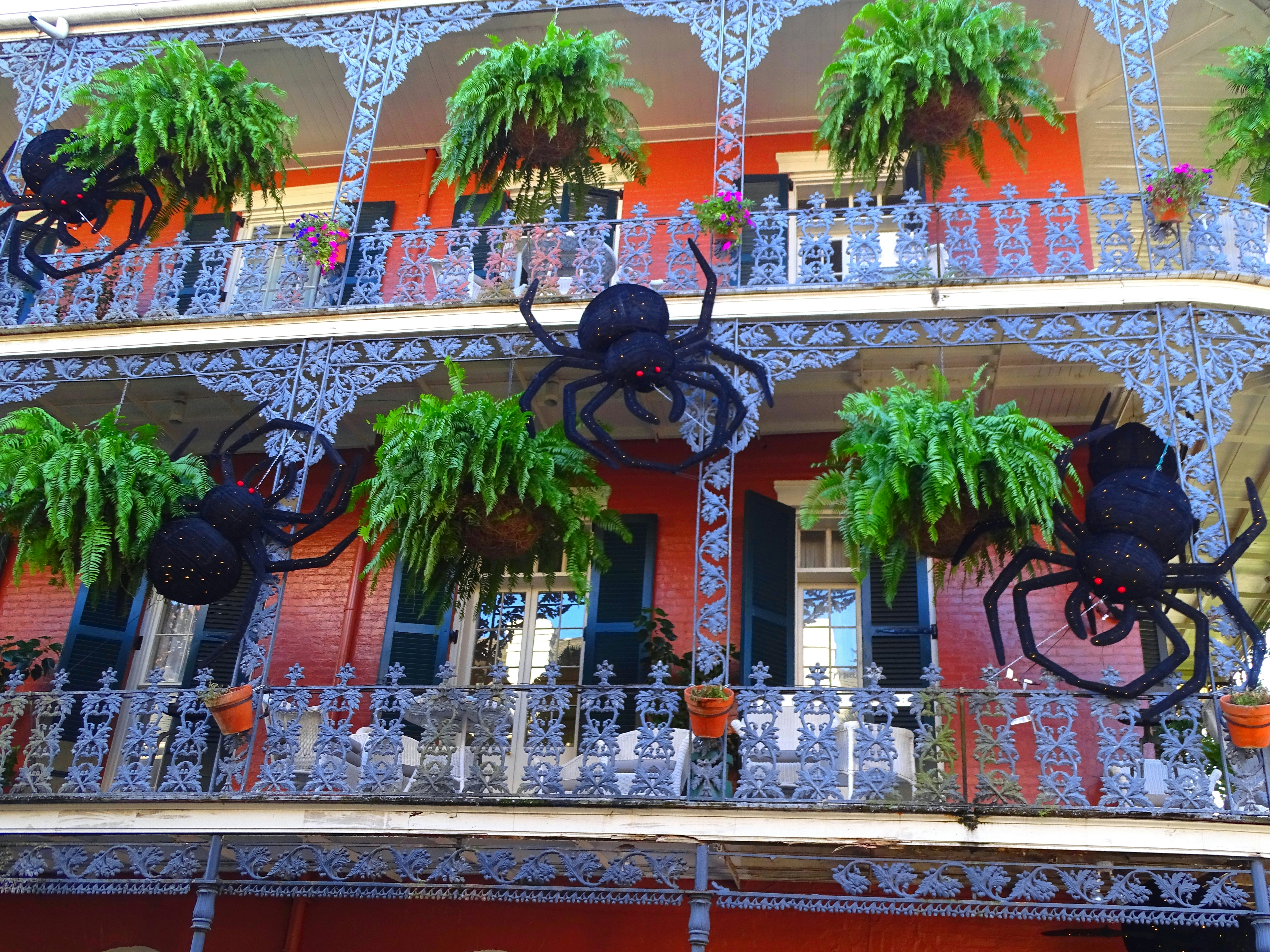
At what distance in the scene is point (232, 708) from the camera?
705cm

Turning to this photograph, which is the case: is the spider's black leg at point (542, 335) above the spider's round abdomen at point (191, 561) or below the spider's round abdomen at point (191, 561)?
above

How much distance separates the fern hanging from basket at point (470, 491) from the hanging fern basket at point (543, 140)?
1986mm

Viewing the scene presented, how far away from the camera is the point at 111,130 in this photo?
876 centimetres

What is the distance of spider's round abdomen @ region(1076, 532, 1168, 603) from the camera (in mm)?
6422

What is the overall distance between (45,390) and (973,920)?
7477 mm

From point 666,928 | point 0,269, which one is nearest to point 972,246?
point 666,928

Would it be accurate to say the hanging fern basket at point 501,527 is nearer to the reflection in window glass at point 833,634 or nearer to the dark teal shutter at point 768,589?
the dark teal shutter at point 768,589

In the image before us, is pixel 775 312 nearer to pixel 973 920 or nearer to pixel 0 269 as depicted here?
pixel 973 920

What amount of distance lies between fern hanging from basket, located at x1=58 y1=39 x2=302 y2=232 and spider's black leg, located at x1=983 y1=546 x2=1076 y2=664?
586cm

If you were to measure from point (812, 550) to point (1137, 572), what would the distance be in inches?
125

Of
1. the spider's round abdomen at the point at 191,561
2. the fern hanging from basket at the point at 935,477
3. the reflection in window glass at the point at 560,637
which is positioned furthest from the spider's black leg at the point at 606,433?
the spider's round abdomen at the point at 191,561

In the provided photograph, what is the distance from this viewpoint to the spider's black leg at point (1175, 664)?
6.29m

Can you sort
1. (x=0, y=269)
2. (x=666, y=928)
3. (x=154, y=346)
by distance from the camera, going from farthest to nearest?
(x=0, y=269) → (x=154, y=346) → (x=666, y=928)

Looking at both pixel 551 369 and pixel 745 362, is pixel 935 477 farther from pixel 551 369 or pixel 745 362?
pixel 551 369
